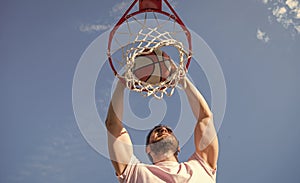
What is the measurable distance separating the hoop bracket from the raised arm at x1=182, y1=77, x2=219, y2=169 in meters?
0.97

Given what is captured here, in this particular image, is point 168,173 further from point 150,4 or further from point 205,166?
point 150,4

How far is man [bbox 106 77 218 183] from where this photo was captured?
2.62 metres

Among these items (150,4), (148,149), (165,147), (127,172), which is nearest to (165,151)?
(165,147)

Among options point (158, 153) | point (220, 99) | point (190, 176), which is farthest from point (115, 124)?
point (220, 99)

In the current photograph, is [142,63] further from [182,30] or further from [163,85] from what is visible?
[182,30]

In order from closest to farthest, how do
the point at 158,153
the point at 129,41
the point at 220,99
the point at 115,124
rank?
1. the point at 115,124
2. the point at 158,153
3. the point at 129,41
4. the point at 220,99

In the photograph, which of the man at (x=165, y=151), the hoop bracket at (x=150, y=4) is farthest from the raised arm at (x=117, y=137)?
the hoop bracket at (x=150, y=4)

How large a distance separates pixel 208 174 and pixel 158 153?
480 millimetres

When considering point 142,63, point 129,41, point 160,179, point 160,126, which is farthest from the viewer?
point 129,41

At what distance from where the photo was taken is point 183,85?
325 centimetres

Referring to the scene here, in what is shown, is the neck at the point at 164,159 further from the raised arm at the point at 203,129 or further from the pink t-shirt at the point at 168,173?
the raised arm at the point at 203,129

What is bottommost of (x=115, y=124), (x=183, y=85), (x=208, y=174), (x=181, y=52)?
(x=208, y=174)

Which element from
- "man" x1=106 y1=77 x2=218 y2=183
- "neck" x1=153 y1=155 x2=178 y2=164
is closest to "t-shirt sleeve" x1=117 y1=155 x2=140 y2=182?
"man" x1=106 y1=77 x2=218 y2=183

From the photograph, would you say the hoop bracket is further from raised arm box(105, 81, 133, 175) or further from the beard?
the beard
